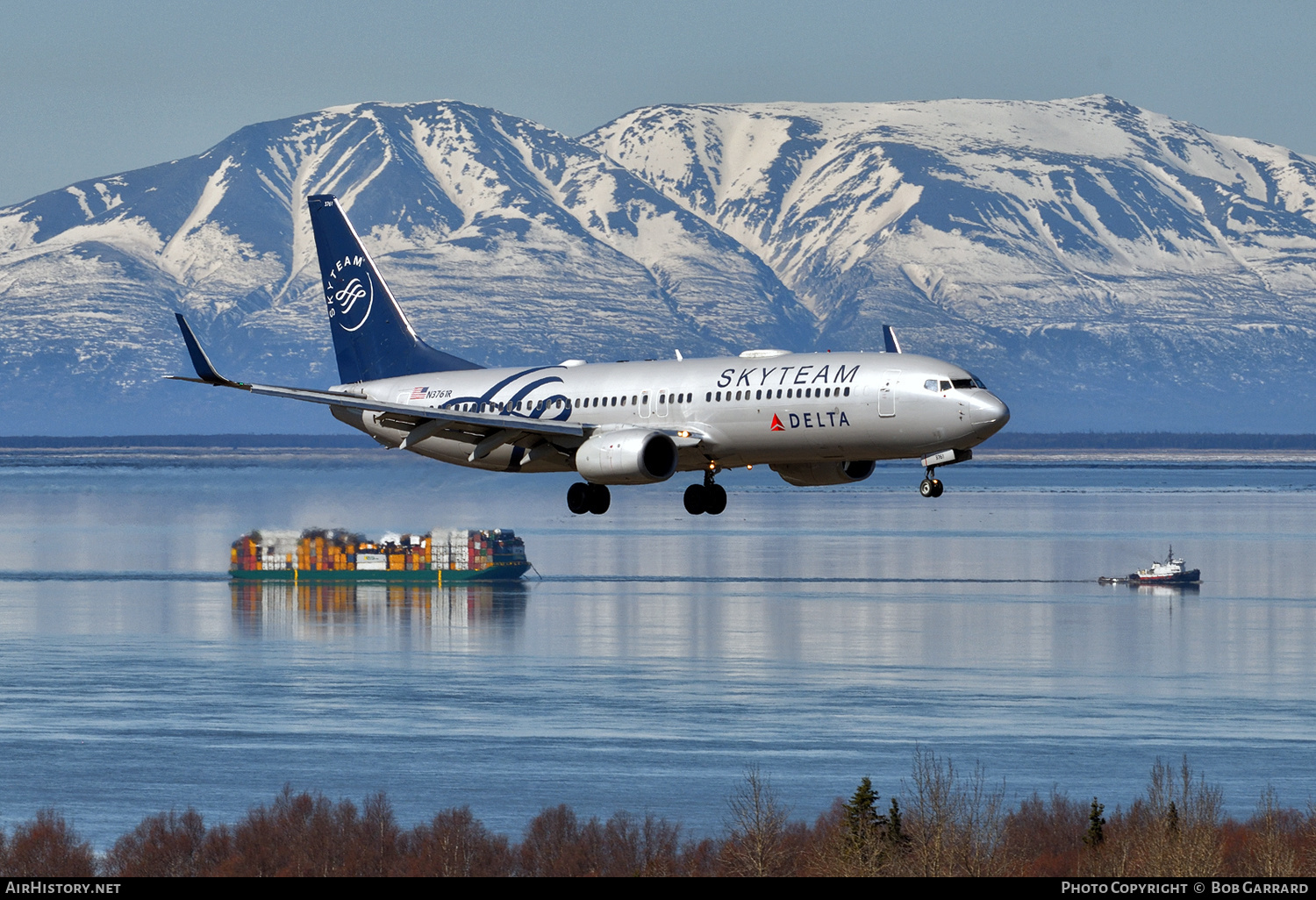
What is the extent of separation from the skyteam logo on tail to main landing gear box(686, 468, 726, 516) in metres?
30.8

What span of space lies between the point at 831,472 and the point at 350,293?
124ft

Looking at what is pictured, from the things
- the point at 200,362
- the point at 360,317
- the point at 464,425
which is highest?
the point at 360,317

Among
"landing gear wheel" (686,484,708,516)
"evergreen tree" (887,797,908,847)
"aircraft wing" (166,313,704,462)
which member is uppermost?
"aircraft wing" (166,313,704,462)

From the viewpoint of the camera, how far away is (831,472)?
98.4m

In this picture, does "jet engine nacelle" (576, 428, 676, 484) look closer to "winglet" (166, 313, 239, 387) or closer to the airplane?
the airplane

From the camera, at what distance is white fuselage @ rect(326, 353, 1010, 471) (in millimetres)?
91688

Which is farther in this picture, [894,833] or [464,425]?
[894,833]

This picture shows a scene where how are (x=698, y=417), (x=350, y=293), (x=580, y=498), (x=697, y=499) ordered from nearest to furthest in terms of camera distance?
(x=698, y=417), (x=697, y=499), (x=580, y=498), (x=350, y=293)

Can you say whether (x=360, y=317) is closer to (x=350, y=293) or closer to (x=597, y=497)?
(x=350, y=293)

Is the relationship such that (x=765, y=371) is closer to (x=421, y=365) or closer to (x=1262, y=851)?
(x=421, y=365)

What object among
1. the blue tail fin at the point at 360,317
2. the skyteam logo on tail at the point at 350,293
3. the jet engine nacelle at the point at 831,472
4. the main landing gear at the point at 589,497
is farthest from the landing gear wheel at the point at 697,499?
the skyteam logo on tail at the point at 350,293

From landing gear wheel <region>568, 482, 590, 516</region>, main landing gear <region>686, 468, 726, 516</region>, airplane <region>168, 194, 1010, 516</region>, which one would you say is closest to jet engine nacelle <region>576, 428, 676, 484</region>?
airplane <region>168, 194, 1010, 516</region>

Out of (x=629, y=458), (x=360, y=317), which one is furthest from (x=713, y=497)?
(x=360, y=317)
